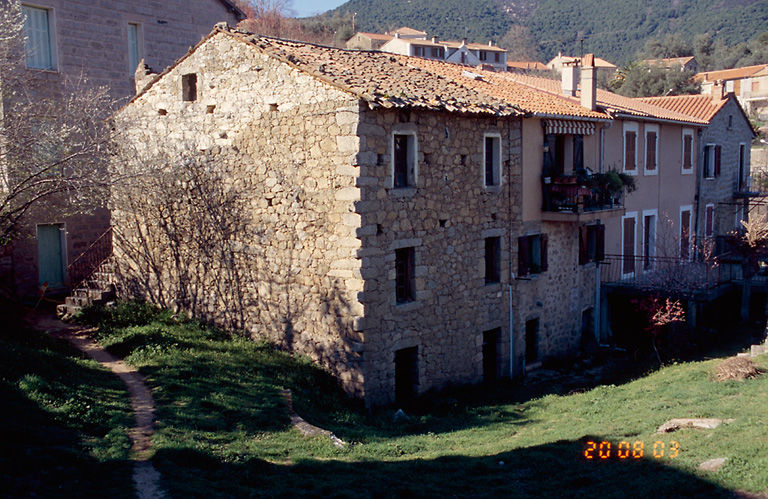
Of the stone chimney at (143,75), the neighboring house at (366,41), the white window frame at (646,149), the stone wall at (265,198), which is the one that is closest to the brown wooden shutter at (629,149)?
the white window frame at (646,149)

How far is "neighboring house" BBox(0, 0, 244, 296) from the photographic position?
18.7 metres

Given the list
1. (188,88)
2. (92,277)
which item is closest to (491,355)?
(188,88)

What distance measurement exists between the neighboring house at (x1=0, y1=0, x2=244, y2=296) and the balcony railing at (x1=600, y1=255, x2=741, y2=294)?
605 inches

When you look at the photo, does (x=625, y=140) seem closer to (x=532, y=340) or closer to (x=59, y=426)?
(x=532, y=340)

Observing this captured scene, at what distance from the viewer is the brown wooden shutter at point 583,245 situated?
20.1 meters

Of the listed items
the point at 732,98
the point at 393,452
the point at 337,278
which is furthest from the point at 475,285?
the point at 732,98

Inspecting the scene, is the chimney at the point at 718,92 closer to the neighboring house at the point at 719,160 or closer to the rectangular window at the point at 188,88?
the neighboring house at the point at 719,160

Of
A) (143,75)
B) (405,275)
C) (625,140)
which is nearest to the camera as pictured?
(405,275)

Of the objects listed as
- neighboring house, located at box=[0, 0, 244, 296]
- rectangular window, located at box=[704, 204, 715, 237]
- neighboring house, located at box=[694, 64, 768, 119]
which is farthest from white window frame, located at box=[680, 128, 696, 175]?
neighboring house, located at box=[694, 64, 768, 119]

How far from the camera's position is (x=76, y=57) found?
1973 centimetres

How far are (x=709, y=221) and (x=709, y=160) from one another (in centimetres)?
245

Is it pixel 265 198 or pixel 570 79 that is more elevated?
pixel 570 79

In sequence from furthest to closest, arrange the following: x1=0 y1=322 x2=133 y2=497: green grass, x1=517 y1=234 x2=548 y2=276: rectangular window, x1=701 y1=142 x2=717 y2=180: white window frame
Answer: x1=701 y1=142 x2=717 y2=180: white window frame, x1=517 y1=234 x2=548 y2=276: rectangular window, x1=0 y1=322 x2=133 y2=497: green grass

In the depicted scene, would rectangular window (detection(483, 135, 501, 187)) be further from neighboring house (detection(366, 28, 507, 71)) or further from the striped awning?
neighboring house (detection(366, 28, 507, 71))
